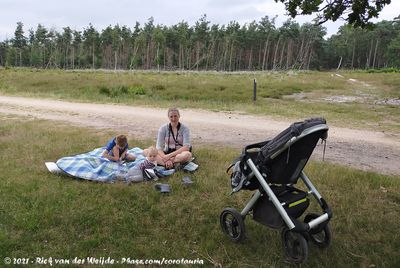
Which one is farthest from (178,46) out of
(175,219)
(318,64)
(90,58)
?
(175,219)

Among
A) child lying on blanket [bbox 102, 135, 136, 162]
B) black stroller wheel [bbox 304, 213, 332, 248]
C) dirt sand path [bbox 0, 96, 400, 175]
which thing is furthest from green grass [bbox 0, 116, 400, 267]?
dirt sand path [bbox 0, 96, 400, 175]

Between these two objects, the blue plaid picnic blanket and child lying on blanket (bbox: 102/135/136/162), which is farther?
child lying on blanket (bbox: 102/135/136/162)

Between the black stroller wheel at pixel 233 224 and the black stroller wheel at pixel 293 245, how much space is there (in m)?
0.46

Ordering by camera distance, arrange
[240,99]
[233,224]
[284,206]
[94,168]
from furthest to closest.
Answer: [240,99]
[94,168]
[233,224]
[284,206]

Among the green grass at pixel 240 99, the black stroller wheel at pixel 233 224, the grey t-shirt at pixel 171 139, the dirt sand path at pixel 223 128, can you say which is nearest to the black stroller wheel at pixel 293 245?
the black stroller wheel at pixel 233 224

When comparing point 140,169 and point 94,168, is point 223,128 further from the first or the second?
point 94,168

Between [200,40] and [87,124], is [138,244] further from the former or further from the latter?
[200,40]

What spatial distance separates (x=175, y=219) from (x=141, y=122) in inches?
261

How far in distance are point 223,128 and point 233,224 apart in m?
6.00

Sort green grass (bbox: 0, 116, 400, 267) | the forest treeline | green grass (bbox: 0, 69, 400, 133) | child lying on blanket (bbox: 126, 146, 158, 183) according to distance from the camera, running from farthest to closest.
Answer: the forest treeline, green grass (bbox: 0, 69, 400, 133), child lying on blanket (bbox: 126, 146, 158, 183), green grass (bbox: 0, 116, 400, 267)

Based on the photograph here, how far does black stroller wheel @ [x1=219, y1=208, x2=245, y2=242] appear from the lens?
151 inches

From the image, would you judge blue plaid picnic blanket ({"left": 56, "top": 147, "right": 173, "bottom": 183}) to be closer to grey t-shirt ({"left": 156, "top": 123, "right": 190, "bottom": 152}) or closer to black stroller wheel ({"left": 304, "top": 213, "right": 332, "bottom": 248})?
grey t-shirt ({"left": 156, "top": 123, "right": 190, "bottom": 152})

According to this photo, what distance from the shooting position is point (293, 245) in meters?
3.54

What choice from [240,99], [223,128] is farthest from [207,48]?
[223,128]
